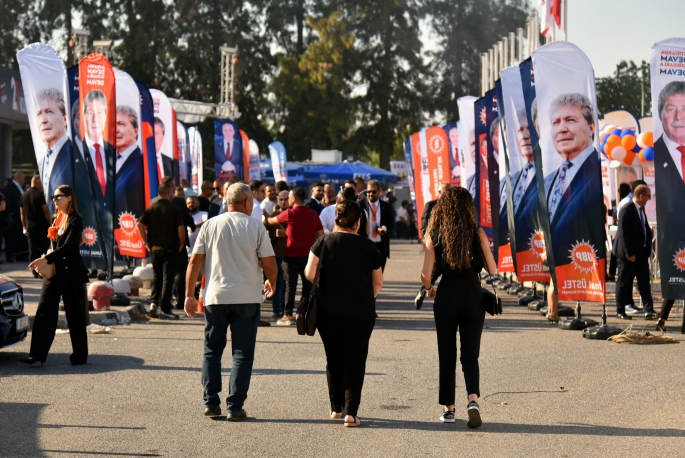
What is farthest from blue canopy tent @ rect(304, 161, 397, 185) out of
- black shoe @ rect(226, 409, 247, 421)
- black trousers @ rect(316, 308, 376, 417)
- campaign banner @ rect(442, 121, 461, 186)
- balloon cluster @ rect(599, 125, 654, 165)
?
black shoe @ rect(226, 409, 247, 421)

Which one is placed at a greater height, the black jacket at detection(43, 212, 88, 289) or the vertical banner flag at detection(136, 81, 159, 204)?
the vertical banner flag at detection(136, 81, 159, 204)

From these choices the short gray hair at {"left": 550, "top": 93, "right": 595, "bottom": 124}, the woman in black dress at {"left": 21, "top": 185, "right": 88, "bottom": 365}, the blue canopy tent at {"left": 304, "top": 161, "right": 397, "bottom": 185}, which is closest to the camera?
the woman in black dress at {"left": 21, "top": 185, "right": 88, "bottom": 365}

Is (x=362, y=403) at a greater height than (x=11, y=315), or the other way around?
(x=11, y=315)

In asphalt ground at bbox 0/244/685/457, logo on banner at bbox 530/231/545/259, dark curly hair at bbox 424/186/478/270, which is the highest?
dark curly hair at bbox 424/186/478/270

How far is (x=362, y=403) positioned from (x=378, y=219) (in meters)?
7.76

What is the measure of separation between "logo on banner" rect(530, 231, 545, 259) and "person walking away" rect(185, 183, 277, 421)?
7.35 meters

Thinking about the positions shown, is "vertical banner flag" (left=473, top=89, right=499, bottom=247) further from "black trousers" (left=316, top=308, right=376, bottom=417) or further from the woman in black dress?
"black trousers" (left=316, top=308, right=376, bottom=417)

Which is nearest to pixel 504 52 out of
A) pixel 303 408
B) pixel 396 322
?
pixel 396 322

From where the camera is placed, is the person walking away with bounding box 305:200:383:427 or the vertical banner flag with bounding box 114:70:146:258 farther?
the vertical banner flag with bounding box 114:70:146:258

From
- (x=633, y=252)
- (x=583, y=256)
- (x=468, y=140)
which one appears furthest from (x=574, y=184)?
(x=468, y=140)

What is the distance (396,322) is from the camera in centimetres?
1495

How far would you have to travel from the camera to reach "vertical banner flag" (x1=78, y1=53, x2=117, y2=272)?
14.7 meters

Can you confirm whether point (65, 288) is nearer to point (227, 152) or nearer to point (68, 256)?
point (68, 256)

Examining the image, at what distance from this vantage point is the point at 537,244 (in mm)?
14828
